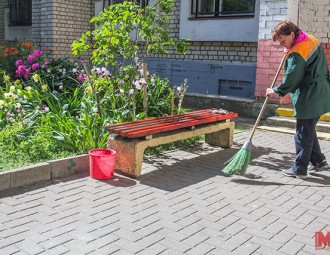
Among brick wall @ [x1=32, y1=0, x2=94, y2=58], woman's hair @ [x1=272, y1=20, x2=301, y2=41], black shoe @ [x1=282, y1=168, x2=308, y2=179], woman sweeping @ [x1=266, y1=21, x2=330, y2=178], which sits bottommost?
black shoe @ [x1=282, y1=168, x2=308, y2=179]

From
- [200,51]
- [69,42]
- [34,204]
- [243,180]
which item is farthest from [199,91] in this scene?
[34,204]

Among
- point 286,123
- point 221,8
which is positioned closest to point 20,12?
point 221,8

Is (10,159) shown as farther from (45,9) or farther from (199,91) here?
(45,9)

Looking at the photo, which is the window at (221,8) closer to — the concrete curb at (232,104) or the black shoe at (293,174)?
the concrete curb at (232,104)

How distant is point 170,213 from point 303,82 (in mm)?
2227

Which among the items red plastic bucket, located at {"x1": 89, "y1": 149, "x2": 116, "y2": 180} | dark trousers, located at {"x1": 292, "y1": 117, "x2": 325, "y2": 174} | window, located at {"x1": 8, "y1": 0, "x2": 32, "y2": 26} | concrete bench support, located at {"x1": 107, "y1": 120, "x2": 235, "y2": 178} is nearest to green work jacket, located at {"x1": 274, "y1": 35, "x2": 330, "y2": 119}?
dark trousers, located at {"x1": 292, "y1": 117, "x2": 325, "y2": 174}

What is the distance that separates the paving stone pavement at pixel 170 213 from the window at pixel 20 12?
10001 millimetres

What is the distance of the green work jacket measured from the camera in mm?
4715

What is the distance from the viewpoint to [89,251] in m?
3.12

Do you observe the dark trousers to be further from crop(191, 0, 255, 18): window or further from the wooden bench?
crop(191, 0, 255, 18): window

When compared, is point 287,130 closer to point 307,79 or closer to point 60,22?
point 307,79

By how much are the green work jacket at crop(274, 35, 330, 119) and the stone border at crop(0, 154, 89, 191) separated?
240 centimetres

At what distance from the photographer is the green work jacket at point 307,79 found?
4715 millimetres

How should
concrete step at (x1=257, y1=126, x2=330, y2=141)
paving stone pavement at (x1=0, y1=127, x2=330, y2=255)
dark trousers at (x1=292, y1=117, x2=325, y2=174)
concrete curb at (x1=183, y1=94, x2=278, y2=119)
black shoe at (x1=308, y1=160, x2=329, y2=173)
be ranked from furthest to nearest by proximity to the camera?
concrete curb at (x1=183, y1=94, x2=278, y2=119) → concrete step at (x1=257, y1=126, x2=330, y2=141) → black shoe at (x1=308, y1=160, x2=329, y2=173) → dark trousers at (x1=292, y1=117, x2=325, y2=174) → paving stone pavement at (x1=0, y1=127, x2=330, y2=255)
